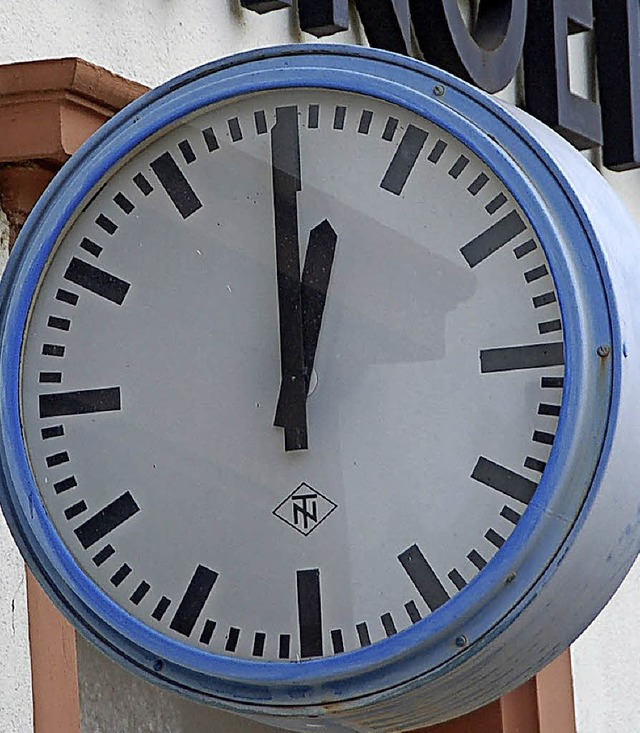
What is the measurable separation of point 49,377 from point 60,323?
0.06 m

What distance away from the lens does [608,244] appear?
171cm

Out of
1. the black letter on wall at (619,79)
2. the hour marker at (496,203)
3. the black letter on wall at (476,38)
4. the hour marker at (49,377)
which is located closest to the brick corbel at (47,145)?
the hour marker at (49,377)

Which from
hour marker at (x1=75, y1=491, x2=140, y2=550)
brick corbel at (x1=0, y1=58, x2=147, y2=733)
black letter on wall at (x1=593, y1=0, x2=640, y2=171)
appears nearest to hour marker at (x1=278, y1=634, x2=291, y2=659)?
hour marker at (x1=75, y1=491, x2=140, y2=550)

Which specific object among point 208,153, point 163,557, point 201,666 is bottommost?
point 201,666

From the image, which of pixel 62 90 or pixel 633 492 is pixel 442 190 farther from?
pixel 62 90

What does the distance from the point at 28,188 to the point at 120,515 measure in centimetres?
86

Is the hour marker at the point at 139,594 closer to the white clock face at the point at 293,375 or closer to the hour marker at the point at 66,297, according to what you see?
the white clock face at the point at 293,375

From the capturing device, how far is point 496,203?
1733 mm

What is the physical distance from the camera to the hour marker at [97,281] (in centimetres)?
185

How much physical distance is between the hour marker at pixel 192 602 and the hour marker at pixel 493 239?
42 centimetres

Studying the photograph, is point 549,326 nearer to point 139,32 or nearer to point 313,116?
point 313,116

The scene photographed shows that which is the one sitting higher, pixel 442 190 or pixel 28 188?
pixel 28 188

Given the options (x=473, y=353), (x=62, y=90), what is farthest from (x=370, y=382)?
(x=62, y=90)

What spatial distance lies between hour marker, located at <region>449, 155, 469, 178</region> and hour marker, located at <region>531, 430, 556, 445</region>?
0.28m
